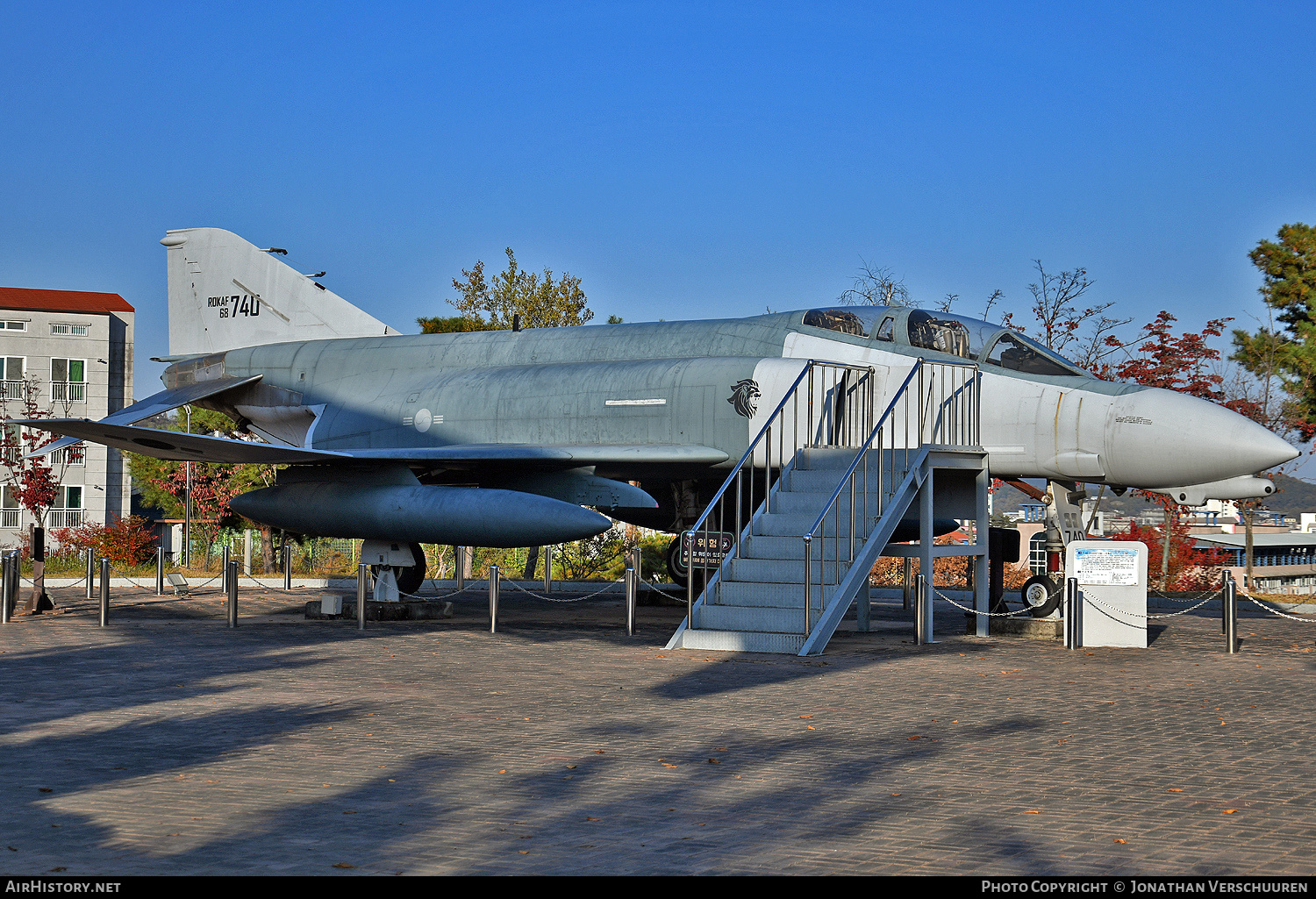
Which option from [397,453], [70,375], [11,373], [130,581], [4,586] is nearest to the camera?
[4,586]

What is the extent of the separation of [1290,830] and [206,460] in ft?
44.6

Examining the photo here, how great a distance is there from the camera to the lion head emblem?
14.7 metres

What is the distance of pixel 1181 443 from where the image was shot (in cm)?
1245

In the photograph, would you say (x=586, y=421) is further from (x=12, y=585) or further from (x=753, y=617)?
(x=12, y=585)

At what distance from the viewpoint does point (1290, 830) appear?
16.6 feet

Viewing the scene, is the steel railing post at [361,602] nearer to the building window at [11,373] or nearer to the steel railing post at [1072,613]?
the steel railing post at [1072,613]

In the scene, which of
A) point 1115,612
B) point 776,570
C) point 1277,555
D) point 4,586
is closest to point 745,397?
point 776,570

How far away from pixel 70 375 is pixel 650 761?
46.3m

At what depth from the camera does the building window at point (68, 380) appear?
152 feet

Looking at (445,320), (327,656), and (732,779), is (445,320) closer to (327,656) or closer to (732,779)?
(327,656)

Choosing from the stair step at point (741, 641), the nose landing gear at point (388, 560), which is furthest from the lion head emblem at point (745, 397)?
the nose landing gear at point (388, 560)

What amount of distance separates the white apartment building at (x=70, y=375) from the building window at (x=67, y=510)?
3 cm

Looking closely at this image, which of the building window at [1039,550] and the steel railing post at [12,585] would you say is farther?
the steel railing post at [12,585]

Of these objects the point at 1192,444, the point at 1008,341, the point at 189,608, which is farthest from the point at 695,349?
the point at 189,608
